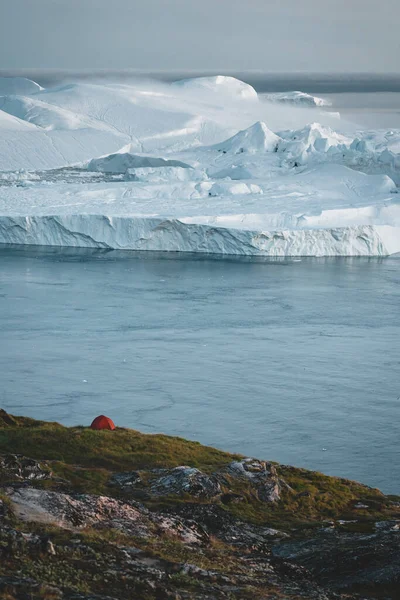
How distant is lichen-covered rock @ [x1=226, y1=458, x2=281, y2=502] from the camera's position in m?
8.20

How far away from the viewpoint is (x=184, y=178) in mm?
37031

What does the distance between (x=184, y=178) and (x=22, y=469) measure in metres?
30.3

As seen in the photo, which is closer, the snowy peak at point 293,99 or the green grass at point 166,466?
the green grass at point 166,466

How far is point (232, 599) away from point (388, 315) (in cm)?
1492

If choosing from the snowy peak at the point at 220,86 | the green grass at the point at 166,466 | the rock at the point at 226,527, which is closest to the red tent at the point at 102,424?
the green grass at the point at 166,466

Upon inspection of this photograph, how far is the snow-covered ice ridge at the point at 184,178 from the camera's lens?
27.8m

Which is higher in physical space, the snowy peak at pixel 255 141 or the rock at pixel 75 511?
the snowy peak at pixel 255 141

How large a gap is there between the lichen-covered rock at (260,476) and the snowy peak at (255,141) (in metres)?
34.9

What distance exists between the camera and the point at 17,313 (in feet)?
63.0

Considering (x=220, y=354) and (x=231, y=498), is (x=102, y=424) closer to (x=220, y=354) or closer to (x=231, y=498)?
(x=231, y=498)

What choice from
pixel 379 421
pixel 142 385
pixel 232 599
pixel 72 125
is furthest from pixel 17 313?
pixel 72 125

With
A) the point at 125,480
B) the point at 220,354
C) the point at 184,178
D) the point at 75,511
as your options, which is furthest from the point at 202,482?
the point at 184,178

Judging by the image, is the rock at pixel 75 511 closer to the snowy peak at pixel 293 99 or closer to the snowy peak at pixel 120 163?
the snowy peak at pixel 120 163

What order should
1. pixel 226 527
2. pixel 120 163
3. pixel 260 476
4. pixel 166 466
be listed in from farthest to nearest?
pixel 120 163
pixel 166 466
pixel 260 476
pixel 226 527
